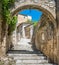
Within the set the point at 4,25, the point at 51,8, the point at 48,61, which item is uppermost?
the point at 51,8

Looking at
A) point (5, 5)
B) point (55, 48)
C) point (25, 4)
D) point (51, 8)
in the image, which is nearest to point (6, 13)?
point (5, 5)

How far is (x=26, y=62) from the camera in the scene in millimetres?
11086

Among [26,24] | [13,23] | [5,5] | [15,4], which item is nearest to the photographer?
[5,5]

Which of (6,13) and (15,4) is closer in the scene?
(6,13)

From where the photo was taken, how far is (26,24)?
1324 inches

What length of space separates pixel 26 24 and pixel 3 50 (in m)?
23.0

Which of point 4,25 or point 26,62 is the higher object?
Result: point 4,25

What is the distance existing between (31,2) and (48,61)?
3177 millimetres

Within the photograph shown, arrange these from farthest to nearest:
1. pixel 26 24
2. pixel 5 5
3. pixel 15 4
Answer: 1. pixel 26 24
2. pixel 15 4
3. pixel 5 5

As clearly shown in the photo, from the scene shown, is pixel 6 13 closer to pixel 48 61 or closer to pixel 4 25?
pixel 4 25

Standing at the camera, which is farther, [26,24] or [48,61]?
[26,24]

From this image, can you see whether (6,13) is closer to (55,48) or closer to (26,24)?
(55,48)

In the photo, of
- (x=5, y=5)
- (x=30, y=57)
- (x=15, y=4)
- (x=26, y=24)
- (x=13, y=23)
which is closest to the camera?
(x=5, y=5)

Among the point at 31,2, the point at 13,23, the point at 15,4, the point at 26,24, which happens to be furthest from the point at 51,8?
the point at 26,24
